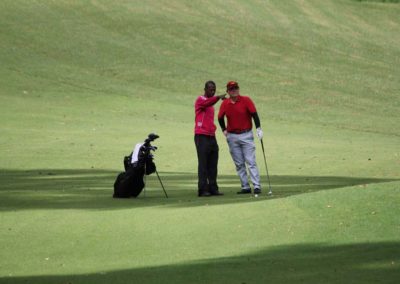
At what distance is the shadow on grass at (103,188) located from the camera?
19656mm

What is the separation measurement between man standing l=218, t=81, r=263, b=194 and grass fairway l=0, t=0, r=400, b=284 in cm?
64

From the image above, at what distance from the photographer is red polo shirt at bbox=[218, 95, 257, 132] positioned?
21078 mm

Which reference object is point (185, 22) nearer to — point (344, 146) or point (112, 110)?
point (112, 110)

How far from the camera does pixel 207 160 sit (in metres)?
21.4

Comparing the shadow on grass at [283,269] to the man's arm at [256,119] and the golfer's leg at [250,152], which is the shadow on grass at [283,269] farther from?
the golfer's leg at [250,152]

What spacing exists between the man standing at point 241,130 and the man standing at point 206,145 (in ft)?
0.92

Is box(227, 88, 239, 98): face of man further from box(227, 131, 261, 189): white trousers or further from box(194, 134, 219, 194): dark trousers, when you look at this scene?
box(194, 134, 219, 194): dark trousers

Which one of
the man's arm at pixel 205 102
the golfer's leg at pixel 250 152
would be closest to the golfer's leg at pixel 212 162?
the golfer's leg at pixel 250 152

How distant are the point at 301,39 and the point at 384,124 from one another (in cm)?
2102

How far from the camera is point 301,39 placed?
6362cm

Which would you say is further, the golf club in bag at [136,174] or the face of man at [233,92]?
the face of man at [233,92]

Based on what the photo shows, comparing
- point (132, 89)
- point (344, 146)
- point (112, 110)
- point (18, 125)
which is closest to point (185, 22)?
point (132, 89)

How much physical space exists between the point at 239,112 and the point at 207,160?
1130 mm

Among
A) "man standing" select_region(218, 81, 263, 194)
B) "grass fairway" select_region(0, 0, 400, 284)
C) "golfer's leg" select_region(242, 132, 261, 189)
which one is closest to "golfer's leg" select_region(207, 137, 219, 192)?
"man standing" select_region(218, 81, 263, 194)
